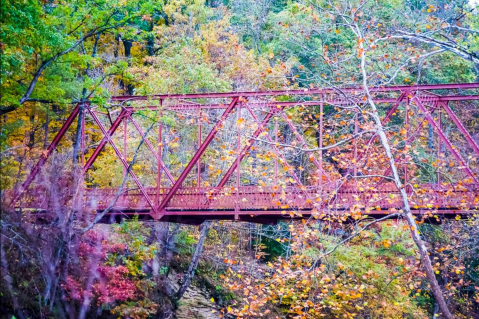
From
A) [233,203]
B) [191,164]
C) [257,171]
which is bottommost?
[233,203]

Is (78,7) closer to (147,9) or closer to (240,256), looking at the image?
(147,9)

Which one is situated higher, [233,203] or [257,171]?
[257,171]

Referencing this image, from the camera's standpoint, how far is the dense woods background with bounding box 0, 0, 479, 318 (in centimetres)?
1123

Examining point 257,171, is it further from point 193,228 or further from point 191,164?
point 193,228

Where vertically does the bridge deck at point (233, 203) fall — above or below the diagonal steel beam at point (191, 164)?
below

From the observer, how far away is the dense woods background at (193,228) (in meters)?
11.2

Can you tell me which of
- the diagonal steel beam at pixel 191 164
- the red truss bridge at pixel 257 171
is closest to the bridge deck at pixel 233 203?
the red truss bridge at pixel 257 171

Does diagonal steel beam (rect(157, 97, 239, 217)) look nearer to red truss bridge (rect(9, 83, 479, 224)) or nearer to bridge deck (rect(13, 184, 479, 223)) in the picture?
red truss bridge (rect(9, 83, 479, 224))

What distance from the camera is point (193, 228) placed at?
22.3 meters

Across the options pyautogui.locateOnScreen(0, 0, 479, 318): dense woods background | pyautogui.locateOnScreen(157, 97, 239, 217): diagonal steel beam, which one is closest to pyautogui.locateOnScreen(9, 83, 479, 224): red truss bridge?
pyautogui.locateOnScreen(157, 97, 239, 217): diagonal steel beam

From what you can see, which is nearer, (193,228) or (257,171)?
(257,171)

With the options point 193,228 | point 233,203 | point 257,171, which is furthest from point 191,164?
point 193,228

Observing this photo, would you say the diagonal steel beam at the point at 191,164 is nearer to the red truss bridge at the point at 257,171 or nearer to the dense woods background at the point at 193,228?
the red truss bridge at the point at 257,171

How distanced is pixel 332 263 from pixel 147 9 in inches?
400
